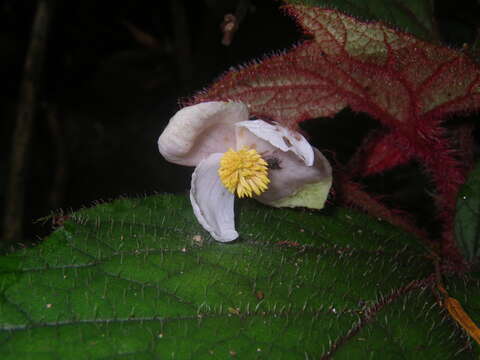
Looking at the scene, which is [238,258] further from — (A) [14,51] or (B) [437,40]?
(A) [14,51]

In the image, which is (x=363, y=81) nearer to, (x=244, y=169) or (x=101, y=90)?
(x=244, y=169)

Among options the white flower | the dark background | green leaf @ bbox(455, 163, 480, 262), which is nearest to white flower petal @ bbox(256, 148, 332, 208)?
the white flower

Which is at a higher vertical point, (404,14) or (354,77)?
(404,14)

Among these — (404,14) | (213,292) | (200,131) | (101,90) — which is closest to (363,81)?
(404,14)

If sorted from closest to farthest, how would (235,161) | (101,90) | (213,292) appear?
(213,292) < (235,161) < (101,90)

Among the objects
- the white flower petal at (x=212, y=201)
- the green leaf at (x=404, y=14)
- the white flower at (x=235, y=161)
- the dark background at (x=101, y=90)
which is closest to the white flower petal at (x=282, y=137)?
the white flower at (x=235, y=161)
